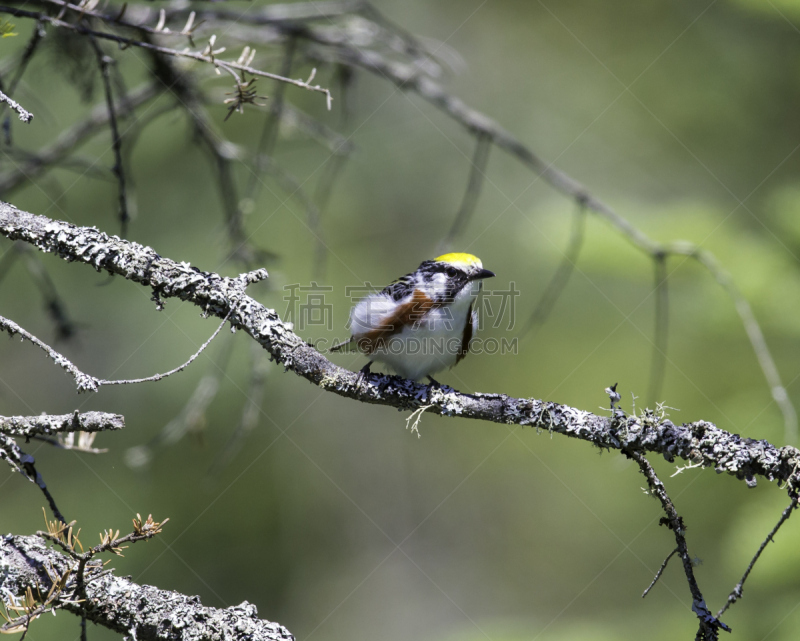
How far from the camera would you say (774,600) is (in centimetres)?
324

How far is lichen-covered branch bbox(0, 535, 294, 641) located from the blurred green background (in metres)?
2.40

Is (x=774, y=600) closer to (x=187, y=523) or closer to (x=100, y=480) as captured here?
(x=187, y=523)

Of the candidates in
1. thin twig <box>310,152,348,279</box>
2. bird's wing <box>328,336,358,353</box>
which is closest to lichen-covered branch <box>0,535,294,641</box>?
bird's wing <box>328,336,358,353</box>

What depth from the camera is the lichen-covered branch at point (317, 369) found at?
1.96m

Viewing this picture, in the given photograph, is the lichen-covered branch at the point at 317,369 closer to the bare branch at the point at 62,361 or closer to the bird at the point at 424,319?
the bare branch at the point at 62,361

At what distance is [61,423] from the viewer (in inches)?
65.1

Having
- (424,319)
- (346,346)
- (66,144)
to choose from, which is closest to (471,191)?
(424,319)

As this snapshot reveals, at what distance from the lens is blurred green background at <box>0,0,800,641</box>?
4027 mm

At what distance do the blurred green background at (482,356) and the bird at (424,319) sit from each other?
108 cm

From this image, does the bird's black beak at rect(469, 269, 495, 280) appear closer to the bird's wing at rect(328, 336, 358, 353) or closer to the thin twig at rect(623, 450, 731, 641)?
the bird's wing at rect(328, 336, 358, 353)

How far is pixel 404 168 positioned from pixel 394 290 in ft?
15.8

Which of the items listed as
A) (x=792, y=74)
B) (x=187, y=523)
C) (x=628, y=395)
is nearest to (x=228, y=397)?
(x=187, y=523)

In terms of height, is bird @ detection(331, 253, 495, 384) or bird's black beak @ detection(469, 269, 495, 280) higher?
bird's black beak @ detection(469, 269, 495, 280)

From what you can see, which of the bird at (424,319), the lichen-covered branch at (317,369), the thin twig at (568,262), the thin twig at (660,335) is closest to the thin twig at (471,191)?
the bird at (424,319)
